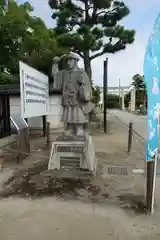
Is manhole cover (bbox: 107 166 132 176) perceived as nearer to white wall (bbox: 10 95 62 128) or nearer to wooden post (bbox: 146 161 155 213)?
wooden post (bbox: 146 161 155 213)

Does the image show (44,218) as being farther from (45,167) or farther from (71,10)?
(71,10)

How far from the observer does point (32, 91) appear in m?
6.30

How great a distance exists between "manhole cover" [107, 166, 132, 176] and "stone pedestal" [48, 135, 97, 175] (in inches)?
16.2

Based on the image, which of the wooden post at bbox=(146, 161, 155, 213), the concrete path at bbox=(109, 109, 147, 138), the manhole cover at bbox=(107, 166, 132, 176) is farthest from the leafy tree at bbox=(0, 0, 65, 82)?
the wooden post at bbox=(146, 161, 155, 213)

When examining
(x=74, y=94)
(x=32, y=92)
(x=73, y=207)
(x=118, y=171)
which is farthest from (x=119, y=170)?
(x=32, y=92)

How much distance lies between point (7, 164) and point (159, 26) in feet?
14.7

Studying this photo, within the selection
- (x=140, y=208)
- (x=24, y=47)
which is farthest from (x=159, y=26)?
(x=24, y=47)

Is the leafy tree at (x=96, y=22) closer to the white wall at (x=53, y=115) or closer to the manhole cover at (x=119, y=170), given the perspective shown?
the white wall at (x=53, y=115)

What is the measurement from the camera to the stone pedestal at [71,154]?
509 centimetres

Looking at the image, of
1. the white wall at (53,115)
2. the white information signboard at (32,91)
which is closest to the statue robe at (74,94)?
the white information signboard at (32,91)

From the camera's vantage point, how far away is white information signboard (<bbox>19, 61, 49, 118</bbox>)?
18.9 ft

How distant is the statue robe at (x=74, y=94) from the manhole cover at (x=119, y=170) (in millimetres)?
1207

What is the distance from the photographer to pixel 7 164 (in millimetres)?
5980

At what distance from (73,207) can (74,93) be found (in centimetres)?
241
